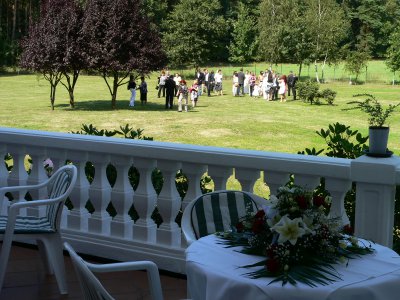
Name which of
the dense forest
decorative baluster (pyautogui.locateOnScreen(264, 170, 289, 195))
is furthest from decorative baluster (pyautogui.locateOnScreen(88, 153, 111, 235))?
the dense forest

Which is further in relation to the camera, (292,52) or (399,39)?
(292,52)

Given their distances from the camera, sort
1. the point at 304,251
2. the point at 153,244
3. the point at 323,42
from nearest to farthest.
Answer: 1. the point at 304,251
2. the point at 153,244
3. the point at 323,42

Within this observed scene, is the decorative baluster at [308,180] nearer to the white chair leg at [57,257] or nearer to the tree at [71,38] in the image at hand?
the white chair leg at [57,257]

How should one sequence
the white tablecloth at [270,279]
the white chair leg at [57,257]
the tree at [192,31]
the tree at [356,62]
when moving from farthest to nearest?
the tree at [192,31] < the tree at [356,62] < the white chair leg at [57,257] < the white tablecloth at [270,279]

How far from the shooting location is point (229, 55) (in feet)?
245

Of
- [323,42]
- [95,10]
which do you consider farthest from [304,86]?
[323,42]

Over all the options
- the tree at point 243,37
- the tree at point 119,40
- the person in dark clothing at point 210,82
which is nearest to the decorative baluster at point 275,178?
the tree at point 119,40

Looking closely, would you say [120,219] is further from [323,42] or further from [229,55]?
[229,55]

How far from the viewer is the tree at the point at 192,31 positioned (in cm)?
6662

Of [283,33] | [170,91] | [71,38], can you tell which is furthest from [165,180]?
[283,33]

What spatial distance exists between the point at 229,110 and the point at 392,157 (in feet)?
97.7

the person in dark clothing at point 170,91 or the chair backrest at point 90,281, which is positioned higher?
the chair backrest at point 90,281

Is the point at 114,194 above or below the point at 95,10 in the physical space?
below

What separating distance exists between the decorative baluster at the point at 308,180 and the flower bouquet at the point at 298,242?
1.21 m
